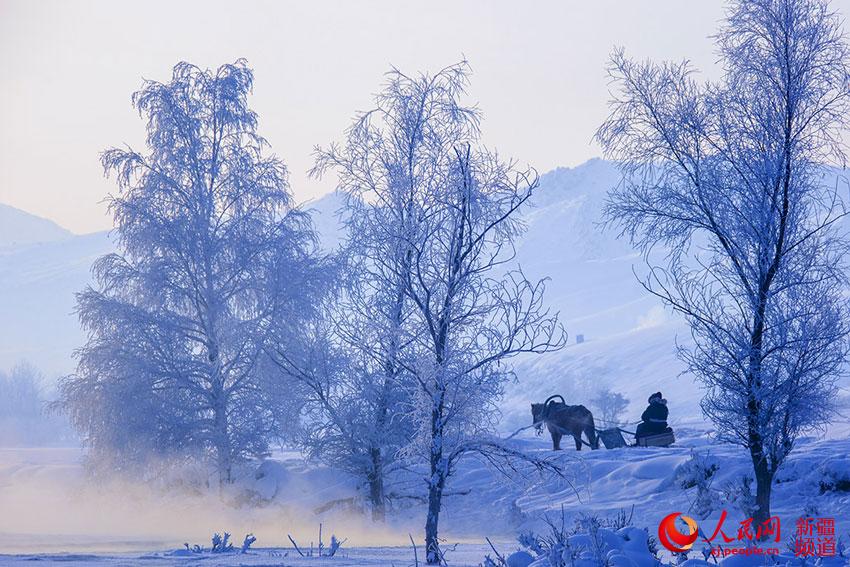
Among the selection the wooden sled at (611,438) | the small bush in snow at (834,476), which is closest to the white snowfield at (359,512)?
the small bush in snow at (834,476)

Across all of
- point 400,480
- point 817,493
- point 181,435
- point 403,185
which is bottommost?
point 817,493

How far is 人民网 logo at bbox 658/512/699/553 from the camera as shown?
987 centimetres

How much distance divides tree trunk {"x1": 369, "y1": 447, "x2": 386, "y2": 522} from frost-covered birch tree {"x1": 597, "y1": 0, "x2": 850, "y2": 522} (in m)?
7.70

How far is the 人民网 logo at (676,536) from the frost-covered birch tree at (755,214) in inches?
64.8

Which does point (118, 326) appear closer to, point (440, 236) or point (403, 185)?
point (403, 185)

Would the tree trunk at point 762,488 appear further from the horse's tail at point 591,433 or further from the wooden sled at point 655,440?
the horse's tail at point 591,433

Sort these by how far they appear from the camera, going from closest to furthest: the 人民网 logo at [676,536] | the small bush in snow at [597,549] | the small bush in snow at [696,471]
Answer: the small bush in snow at [597,549]
the 人民网 logo at [676,536]
the small bush in snow at [696,471]

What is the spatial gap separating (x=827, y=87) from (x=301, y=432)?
12.3 m

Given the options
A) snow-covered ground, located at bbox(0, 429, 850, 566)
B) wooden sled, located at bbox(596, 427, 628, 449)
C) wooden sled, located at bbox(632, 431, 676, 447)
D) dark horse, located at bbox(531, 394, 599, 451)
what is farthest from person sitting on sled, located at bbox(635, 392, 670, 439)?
snow-covered ground, located at bbox(0, 429, 850, 566)

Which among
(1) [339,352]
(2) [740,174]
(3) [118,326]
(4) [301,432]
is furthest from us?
(3) [118,326]

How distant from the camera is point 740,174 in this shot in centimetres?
1401

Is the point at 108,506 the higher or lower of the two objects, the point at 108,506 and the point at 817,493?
the higher

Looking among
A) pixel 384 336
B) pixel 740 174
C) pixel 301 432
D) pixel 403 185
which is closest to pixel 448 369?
pixel 384 336

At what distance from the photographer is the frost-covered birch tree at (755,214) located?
1334cm
